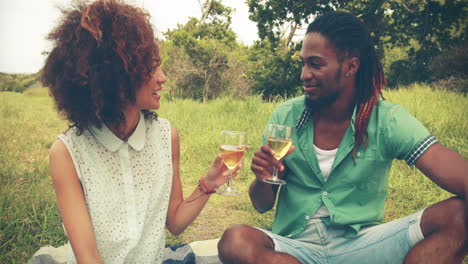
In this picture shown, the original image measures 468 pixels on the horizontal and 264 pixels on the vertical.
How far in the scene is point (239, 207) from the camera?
4.68 m

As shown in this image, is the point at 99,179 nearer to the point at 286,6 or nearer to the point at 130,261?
the point at 130,261

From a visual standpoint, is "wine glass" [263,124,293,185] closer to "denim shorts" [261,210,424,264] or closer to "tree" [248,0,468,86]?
"denim shorts" [261,210,424,264]

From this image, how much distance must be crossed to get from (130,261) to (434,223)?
5.27 ft

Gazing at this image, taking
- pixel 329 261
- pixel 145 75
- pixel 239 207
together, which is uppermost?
pixel 145 75

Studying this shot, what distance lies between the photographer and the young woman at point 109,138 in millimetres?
1814

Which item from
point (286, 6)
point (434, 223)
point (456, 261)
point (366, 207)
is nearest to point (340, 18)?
point (366, 207)

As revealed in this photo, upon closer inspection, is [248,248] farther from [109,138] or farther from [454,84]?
[454,84]

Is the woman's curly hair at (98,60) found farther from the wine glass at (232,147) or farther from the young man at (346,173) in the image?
the young man at (346,173)

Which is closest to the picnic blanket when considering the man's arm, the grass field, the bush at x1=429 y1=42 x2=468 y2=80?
Answer: the grass field

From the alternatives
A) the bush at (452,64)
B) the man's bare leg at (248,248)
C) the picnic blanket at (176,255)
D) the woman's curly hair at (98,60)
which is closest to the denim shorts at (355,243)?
the man's bare leg at (248,248)

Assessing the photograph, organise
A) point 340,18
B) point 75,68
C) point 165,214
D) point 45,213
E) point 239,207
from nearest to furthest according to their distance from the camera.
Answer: point 75,68 < point 165,214 < point 340,18 < point 45,213 < point 239,207

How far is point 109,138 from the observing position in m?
1.97

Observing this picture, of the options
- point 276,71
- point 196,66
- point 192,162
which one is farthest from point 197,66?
point 192,162

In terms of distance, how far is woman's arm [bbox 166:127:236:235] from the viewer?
2225mm
